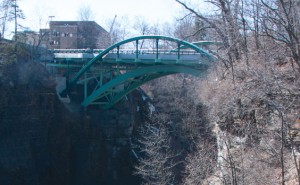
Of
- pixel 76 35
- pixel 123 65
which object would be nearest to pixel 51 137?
pixel 123 65

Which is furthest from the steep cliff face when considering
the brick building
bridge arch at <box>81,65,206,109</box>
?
the brick building

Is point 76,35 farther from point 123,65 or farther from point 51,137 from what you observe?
point 51,137

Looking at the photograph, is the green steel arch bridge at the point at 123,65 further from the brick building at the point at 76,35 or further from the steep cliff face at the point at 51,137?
the brick building at the point at 76,35

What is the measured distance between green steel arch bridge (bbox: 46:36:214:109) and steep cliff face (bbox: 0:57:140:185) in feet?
4.77

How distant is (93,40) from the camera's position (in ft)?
120

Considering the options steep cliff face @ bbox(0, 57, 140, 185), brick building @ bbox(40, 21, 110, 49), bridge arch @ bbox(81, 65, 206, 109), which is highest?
brick building @ bbox(40, 21, 110, 49)

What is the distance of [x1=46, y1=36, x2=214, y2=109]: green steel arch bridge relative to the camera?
1975 centimetres

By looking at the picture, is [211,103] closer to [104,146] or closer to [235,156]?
[235,156]

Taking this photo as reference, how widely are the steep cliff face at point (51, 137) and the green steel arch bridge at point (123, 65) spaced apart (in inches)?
57.2

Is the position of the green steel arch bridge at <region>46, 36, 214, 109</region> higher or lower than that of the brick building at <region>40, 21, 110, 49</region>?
lower

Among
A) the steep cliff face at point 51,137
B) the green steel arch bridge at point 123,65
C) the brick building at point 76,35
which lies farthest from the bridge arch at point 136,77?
the brick building at point 76,35

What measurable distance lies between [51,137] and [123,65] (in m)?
5.54

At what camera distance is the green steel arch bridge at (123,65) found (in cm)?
1975

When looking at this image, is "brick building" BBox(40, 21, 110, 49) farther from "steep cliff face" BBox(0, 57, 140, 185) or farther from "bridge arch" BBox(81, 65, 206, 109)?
"bridge arch" BBox(81, 65, 206, 109)
